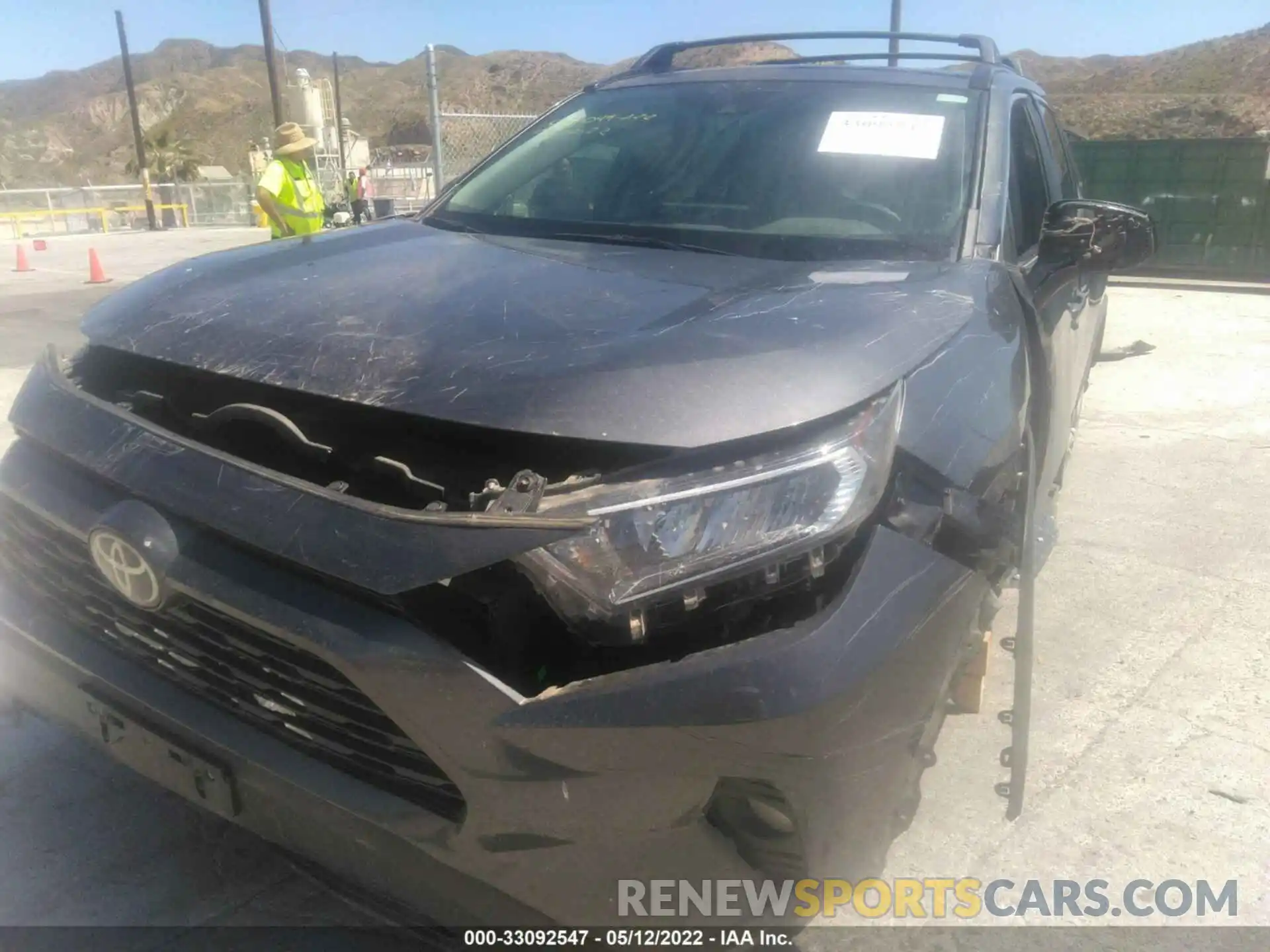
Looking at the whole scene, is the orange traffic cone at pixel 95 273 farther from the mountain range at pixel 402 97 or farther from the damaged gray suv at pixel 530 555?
the damaged gray suv at pixel 530 555

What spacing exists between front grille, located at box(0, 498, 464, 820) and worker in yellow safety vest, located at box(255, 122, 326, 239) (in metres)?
6.21

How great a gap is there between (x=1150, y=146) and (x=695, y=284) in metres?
14.2

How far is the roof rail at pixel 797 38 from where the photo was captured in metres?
3.44

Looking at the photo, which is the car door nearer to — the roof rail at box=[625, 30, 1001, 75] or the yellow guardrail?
the roof rail at box=[625, 30, 1001, 75]

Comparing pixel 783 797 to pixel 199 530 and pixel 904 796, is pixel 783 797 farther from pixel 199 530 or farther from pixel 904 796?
pixel 199 530

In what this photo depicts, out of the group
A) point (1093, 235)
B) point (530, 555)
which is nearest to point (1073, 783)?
point (1093, 235)

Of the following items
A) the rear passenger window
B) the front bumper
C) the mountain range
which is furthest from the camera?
the mountain range

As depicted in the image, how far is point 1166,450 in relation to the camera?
19.0 feet

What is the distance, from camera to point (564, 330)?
1843mm

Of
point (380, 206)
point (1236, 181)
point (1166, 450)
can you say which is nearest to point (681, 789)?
point (380, 206)

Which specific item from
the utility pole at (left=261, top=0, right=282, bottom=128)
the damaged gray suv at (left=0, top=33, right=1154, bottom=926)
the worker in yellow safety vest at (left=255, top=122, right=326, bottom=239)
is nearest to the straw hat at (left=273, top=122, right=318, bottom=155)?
the worker in yellow safety vest at (left=255, top=122, right=326, bottom=239)

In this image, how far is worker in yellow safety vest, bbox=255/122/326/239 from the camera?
7.80 m

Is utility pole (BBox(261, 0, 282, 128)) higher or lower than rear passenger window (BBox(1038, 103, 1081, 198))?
higher

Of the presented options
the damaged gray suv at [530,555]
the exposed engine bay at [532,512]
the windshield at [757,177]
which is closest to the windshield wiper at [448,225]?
the windshield at [757,177]
